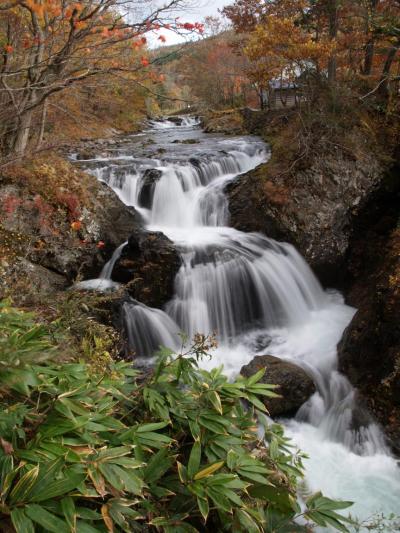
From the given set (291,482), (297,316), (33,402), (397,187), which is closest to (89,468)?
(33,402)

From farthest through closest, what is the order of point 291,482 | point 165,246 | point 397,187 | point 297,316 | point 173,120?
point 173,120 → point 397,187 → point 297,316 → point 165,246 → point 291,482

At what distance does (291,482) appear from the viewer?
2.17 metres

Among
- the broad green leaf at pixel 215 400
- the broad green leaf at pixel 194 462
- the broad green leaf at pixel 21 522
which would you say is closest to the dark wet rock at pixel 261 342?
the broad green leaf at pixel 215 400

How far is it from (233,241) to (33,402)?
6.94 metres

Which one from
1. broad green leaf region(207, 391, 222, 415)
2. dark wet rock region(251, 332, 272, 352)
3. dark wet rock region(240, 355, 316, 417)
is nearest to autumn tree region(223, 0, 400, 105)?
dark wet rock region(251, 332, 272, 352)

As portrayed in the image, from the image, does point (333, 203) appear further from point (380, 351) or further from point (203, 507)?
point (203, 507)

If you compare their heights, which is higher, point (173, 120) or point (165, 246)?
point (173, 120)

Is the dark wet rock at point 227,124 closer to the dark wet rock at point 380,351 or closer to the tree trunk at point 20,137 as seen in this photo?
the tree trunk at point 20,137

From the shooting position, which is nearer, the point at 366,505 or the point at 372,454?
the point at 366,505

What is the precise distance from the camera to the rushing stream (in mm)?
4871

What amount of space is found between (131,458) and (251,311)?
19.7 feet

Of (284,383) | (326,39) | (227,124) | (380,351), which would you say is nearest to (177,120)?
(227,124)

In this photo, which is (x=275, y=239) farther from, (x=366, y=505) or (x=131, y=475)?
(x=131, y=475)

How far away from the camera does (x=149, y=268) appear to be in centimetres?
692
